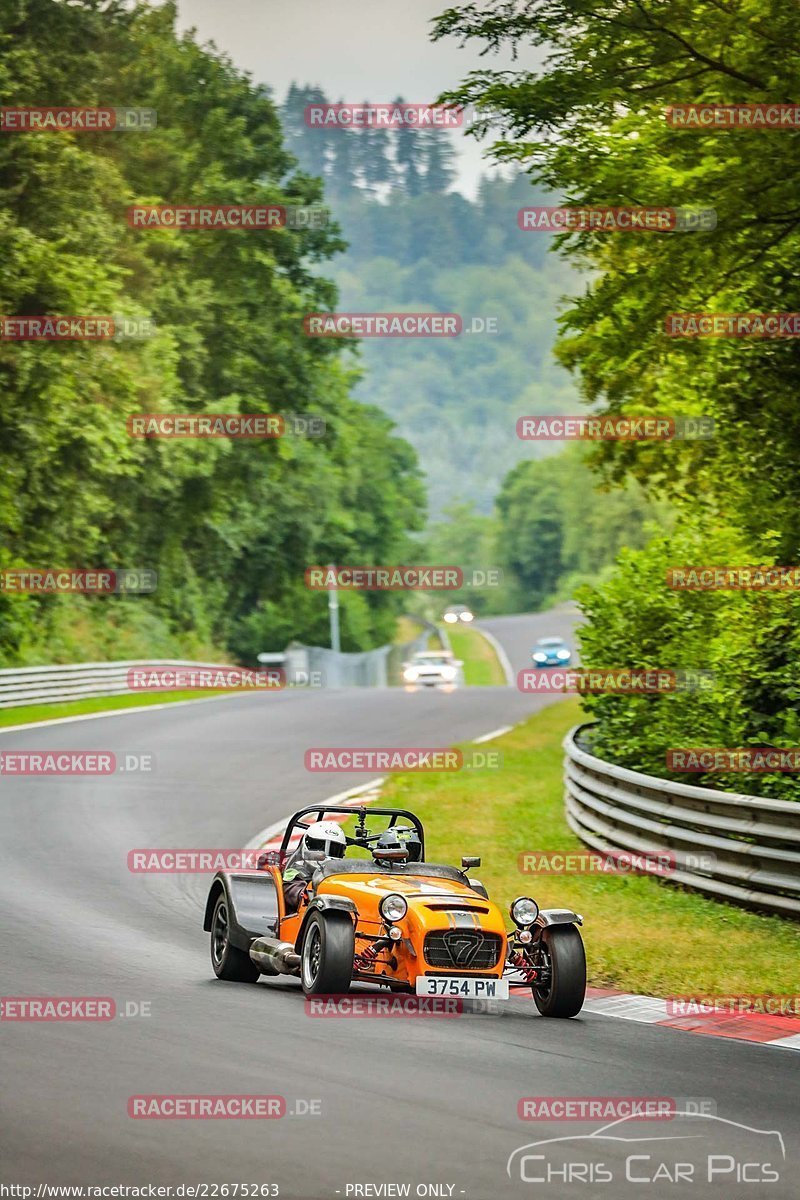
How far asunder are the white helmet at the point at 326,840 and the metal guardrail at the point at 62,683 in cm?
2515

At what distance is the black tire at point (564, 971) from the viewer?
9.90 m

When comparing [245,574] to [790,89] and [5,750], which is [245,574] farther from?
[790,89]

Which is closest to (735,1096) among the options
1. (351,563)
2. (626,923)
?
(626,923)

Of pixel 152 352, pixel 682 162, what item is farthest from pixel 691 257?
pixel 152 352

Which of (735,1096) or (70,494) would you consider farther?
(70,494)

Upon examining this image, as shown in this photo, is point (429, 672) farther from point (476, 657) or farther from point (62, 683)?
point (476, 657)

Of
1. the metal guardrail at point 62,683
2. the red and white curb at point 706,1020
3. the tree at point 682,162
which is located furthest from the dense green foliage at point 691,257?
the metal guardrail at point 62,683

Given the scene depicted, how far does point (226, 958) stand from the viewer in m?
11.2

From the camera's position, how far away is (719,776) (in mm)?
15430

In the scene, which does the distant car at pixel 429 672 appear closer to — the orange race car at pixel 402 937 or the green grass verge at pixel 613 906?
the green grass verge at pixel 613 906

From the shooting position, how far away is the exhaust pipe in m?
10.5

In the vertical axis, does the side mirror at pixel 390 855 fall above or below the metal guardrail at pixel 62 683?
above

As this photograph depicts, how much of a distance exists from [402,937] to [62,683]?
29.7 meters

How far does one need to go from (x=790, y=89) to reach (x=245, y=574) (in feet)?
187
